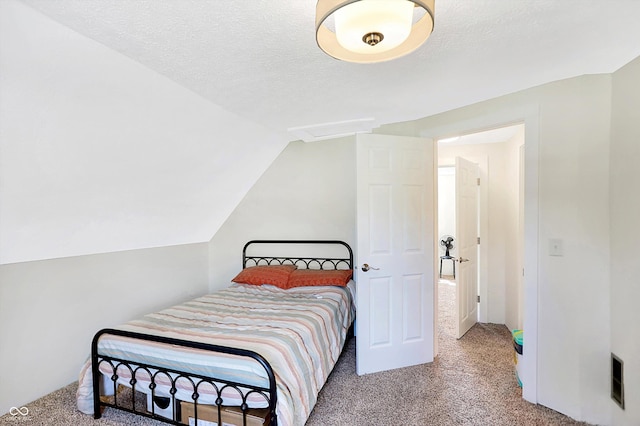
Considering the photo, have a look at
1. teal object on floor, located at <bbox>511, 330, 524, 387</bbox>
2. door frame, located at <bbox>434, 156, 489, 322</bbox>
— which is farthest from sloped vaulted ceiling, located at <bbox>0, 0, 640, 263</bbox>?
teal object on floor, located at <bbox>511, 330, 524, 387</bbox>

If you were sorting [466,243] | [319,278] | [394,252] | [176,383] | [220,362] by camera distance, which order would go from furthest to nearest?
1. [466,243]
2. [319,278]
3. [394,252]
4. [176,383]
5. [220,362]

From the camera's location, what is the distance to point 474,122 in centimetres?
261

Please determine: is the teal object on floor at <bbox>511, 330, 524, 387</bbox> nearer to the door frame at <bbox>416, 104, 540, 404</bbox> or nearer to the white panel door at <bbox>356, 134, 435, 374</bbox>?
the door frame at <bbox>416, 104, 540, 404</bbox>

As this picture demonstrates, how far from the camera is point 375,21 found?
1.03 m

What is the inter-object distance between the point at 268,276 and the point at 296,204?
3.33ft

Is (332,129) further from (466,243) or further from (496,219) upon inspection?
(496,219)

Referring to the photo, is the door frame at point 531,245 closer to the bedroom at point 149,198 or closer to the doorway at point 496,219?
the bedroom at point 149,198

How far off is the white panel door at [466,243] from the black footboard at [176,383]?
2.52m

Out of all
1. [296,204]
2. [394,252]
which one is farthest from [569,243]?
[296,204]

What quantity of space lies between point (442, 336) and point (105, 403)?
3.22m

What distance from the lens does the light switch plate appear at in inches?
84.8

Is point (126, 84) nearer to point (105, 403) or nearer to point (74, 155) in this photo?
point (74, 155)

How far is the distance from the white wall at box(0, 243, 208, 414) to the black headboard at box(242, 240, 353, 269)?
109cm

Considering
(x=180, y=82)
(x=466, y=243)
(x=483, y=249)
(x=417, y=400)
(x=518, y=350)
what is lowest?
(x=417, y=400)
